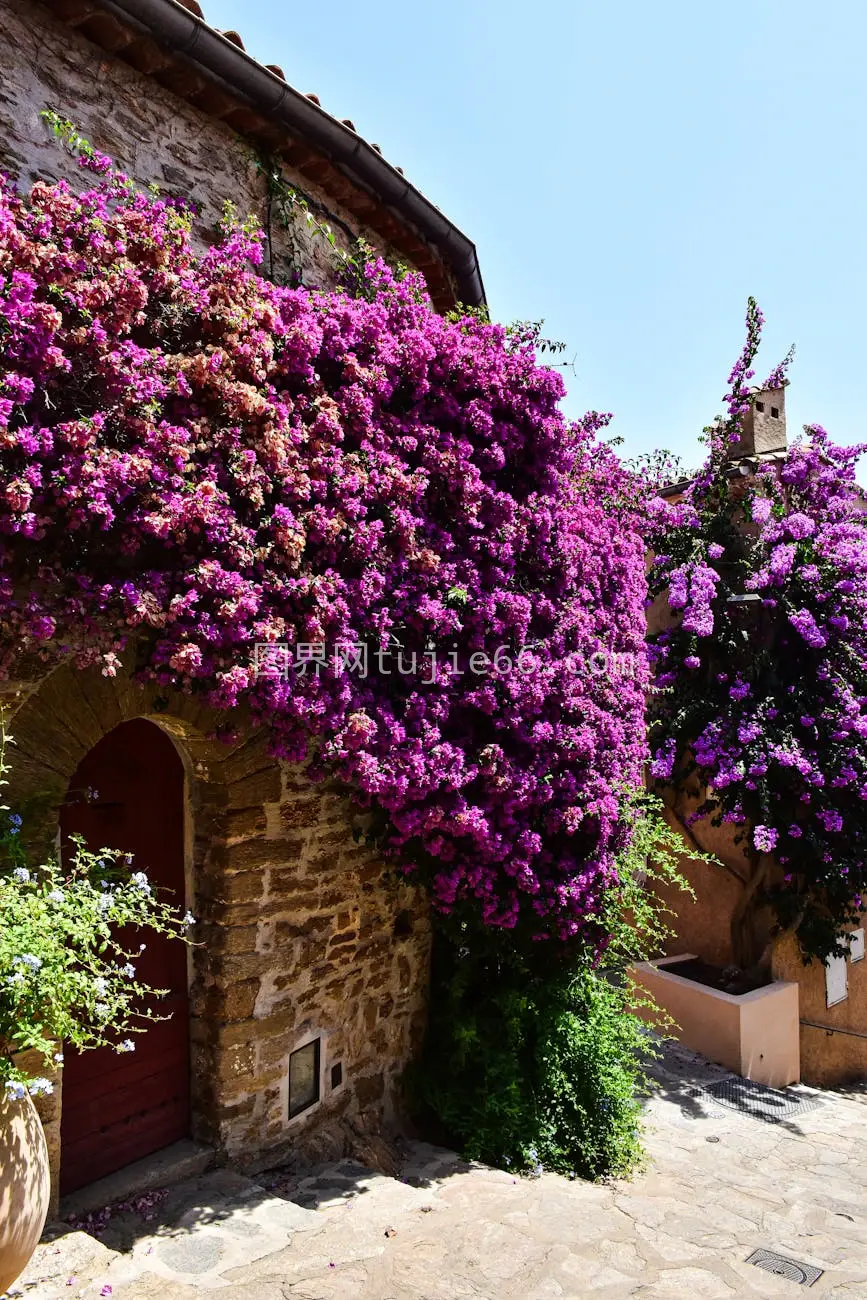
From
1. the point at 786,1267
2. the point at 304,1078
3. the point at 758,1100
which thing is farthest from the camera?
the point at 758,1100

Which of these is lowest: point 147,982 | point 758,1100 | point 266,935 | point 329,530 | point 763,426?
point 758,1100

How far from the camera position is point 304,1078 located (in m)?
4.85

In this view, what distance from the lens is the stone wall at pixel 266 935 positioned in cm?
434

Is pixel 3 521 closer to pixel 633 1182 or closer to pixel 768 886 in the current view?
pixel 633 1182

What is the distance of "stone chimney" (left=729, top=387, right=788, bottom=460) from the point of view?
10789mm

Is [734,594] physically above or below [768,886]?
Answer: above

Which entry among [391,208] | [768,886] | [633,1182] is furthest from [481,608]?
[768,886]

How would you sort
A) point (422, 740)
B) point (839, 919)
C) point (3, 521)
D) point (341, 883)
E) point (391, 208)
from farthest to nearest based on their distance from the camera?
point (839, 919)
point (391, 208)
point (341, 883)
point (422, 740)
point (3, 521)

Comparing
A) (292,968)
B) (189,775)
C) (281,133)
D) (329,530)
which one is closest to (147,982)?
(292,968)

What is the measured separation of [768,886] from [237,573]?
7905 millimetres

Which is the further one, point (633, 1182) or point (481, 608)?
point (633, 1182)

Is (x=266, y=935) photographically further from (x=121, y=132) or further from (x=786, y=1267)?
(x=121, y=132)

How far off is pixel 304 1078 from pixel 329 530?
Result: 10.1 ft

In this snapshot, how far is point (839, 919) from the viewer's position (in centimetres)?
929
